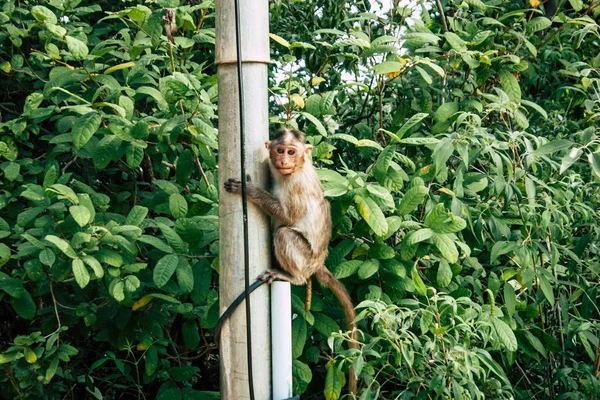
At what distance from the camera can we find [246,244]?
2877 mm

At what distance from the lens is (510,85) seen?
522 centimetres

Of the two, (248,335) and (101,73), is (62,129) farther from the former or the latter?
(248,335)

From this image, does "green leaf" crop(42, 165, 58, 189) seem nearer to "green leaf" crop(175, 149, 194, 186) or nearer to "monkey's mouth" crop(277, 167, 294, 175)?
"green leaf" crop(175, 149, 194, 186)

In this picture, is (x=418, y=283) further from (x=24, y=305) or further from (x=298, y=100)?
(x=24, y=305)

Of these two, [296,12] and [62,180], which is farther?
[296,12]

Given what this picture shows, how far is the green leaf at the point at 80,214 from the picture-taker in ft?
13.0

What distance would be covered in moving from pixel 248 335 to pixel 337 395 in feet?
4.93

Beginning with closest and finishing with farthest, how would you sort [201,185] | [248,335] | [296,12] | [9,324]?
1. [248,335]
2. [201,185]
3. [9,324]
4. [296,12]

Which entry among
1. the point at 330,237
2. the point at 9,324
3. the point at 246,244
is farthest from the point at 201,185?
the point at 9,324

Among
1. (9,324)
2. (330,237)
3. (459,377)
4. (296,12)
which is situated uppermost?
(296,12)

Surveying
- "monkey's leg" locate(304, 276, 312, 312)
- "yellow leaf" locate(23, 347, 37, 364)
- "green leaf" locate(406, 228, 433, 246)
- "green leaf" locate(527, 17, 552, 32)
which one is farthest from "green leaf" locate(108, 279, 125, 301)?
"green leaf" locate(527, 17, 552, 32)

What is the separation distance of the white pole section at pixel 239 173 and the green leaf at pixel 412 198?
63.0 inches

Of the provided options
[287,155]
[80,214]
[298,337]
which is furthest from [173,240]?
[298,337]

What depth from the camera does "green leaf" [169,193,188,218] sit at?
4.34 metres
